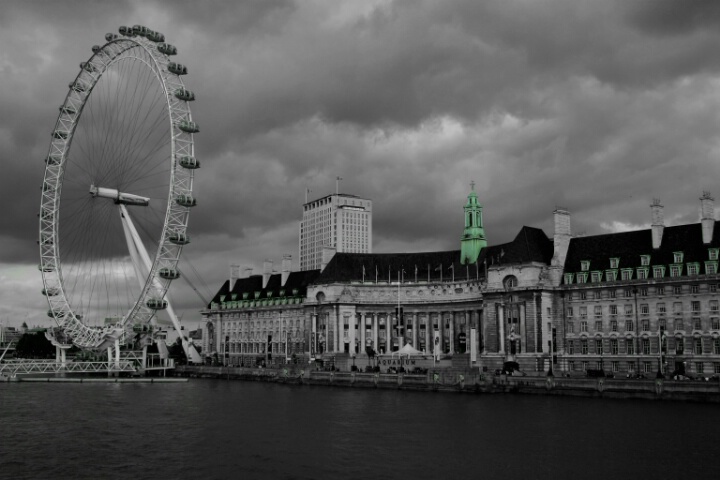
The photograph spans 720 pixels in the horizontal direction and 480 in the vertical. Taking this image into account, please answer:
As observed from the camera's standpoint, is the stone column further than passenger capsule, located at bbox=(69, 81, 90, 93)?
Yes

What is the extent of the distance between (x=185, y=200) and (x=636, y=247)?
5548 cm

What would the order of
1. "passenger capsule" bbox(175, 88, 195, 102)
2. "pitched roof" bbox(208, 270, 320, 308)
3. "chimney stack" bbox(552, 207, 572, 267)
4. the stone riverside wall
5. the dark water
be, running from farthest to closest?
"pitched roof" bbox(208, 270, 320, 308) → "chimney stack" bbox(552, 207, 572, 267) → "passenger capsule" bbox(175, 88, 195, 102) → the stone riverside wall → the dark water

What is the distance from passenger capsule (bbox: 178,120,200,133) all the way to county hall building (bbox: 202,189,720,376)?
42898mm

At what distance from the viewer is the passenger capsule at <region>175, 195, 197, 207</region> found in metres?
89.2

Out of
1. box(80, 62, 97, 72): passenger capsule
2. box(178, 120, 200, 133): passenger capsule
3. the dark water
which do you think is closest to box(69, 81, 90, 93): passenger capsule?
box(80, 62, 97, 72): passenger capsule

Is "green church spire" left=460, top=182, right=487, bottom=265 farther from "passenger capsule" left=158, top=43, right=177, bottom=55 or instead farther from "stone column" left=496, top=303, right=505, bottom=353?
"passenger capsule" left=158, top=43, right=177, bottom=55

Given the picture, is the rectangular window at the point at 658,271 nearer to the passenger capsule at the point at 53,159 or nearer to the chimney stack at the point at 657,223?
the chimney stack at the point at 657,223

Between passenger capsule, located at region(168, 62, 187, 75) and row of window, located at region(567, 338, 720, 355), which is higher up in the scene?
passenger capsule, located at region(168, 62, 187, 75)

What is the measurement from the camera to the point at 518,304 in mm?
109625

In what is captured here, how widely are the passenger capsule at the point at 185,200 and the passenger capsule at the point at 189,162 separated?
334 cm

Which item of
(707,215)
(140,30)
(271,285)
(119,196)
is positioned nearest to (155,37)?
(140,30)

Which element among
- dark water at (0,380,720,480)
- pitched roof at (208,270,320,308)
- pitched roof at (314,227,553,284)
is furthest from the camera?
pitched roof at (208,270,320,308)

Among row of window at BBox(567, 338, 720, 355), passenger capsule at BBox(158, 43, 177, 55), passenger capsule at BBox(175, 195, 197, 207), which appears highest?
passenger capsule at BBox(158, 43, 177, 55)

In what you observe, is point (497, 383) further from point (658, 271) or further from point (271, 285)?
point (271, 285)
